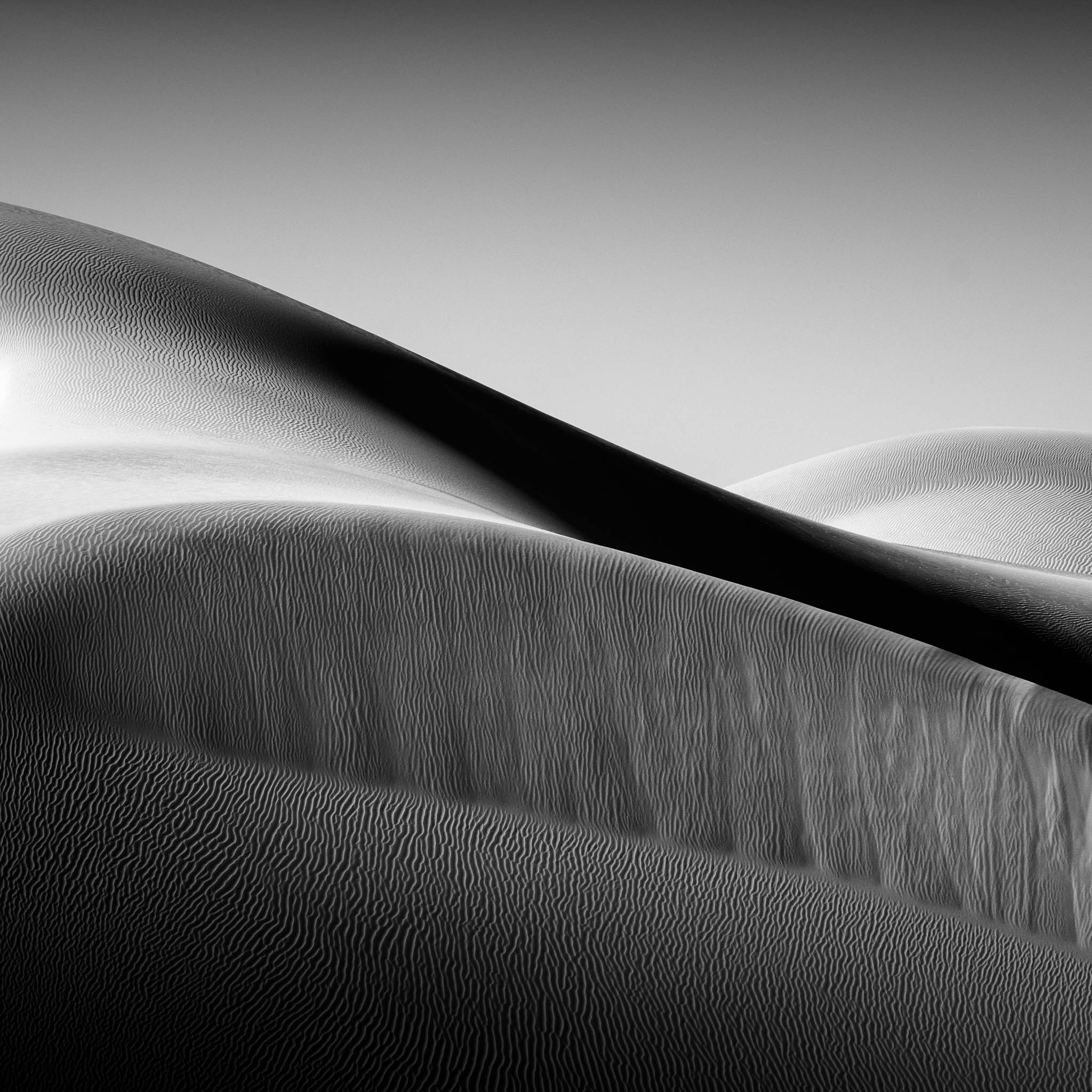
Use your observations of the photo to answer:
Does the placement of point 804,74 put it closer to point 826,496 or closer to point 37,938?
point 826,496

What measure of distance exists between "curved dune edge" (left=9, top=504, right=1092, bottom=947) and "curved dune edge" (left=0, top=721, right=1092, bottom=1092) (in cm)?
2

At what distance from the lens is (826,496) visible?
1686mm

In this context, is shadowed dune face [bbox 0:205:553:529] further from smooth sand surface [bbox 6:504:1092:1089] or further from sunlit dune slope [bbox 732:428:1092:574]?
sunlit dune slope [bbox 732:428:1092:574]

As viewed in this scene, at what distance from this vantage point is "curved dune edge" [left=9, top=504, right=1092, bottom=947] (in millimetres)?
512

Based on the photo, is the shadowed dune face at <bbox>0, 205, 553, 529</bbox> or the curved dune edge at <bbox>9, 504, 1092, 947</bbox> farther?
the shadowed dune face at <bbox>0, 205, 553, 529</bbox>

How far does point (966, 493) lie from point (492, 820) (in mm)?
1204

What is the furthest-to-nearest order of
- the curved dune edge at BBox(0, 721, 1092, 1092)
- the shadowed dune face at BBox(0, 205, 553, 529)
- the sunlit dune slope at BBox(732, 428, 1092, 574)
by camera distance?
the sunlit dune slope at BBox(732, 428, 1092, 574)
the shadowed dune face at BBox(0, 205, 553, 529)
the curved dune edge at BBox(0, 721, 1092, 1092)

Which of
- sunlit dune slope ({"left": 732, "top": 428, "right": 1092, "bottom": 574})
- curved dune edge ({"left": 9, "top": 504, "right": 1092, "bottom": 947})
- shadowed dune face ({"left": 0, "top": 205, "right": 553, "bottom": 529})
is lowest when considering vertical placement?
sunlit dune slope ({"left": 732, "top": 428, "right": 1092, "bottom": 574})

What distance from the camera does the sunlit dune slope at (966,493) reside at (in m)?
1.43

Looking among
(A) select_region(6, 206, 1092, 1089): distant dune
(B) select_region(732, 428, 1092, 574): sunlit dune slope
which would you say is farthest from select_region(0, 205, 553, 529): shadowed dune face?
(B) select_region(732, 428, 1092, 574): sunlit dune slope

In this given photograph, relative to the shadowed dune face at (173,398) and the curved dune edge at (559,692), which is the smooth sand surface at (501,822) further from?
the shadowed dune face at (173,398)

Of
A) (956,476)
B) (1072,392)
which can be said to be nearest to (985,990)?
(956,476)

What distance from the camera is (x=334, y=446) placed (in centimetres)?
98

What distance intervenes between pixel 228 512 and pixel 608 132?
321 cm
